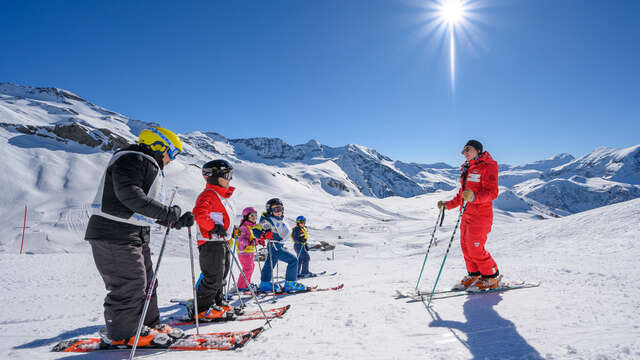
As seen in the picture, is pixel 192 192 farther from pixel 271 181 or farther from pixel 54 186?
pixel 271 181

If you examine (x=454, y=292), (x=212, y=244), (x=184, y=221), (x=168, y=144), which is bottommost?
(x=454, y=292)

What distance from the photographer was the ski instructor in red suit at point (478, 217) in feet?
14.4

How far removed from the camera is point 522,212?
10125cm

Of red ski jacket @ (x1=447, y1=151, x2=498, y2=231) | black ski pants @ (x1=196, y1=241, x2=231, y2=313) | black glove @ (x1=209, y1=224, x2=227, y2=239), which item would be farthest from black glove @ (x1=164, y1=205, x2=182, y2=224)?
red ski jacket @ (x1=447, y1=151, x2=498, y2=231)

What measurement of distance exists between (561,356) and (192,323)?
4.13 meters

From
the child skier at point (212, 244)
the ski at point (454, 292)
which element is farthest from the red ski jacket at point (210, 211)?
the ski at point (454, 292)

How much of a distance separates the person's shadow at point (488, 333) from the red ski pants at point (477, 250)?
727 millimetres

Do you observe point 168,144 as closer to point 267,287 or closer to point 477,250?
point 267,287

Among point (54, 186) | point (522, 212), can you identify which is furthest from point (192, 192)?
point (522, 212)

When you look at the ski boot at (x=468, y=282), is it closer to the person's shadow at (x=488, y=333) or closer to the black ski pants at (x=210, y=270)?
the person's shadow at (x=488, y=333)

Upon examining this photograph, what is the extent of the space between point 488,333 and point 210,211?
12.0ft

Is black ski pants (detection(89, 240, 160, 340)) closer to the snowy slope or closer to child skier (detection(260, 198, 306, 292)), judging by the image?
the snowy slope

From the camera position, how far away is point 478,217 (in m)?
4.53

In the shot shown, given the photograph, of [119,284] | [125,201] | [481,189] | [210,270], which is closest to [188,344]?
[119,284]
